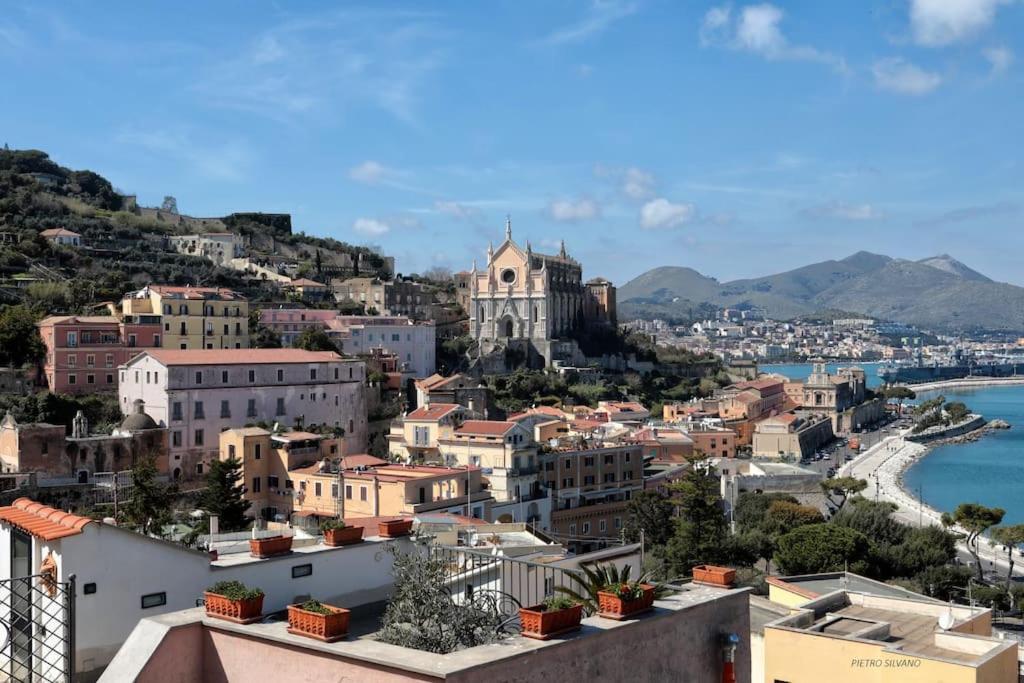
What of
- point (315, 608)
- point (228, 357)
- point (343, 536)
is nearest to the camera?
point (315, 608)

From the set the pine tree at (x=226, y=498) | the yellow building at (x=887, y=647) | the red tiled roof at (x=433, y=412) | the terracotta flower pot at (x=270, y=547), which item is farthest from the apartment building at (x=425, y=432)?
the terracotta flower pot at (x=270, y=547)

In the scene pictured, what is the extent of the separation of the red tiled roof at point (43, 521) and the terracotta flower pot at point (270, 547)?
104 cm

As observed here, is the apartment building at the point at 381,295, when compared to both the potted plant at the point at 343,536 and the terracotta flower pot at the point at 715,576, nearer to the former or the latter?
the potted plant at the point at 343,536

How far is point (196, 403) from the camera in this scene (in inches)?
1305

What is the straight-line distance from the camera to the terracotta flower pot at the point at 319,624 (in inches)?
212

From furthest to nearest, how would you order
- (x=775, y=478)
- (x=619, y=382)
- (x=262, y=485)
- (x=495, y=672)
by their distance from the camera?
(x=619, y=382)
(x=775, y=478)
(x=262, y=485)
(x=495, y=672)

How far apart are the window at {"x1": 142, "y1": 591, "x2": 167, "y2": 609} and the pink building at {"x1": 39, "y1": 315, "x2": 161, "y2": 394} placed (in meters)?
30.9

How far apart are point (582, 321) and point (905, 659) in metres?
67.2

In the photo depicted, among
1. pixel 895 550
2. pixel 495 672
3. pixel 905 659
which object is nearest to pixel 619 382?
pixel 895 550

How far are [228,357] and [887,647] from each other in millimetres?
28473

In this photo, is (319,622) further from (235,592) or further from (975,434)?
(975,434)

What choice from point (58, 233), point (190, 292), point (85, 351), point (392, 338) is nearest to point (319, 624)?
point (85, 351)

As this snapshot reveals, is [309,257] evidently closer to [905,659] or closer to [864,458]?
[864,458]

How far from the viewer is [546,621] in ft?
17.7
